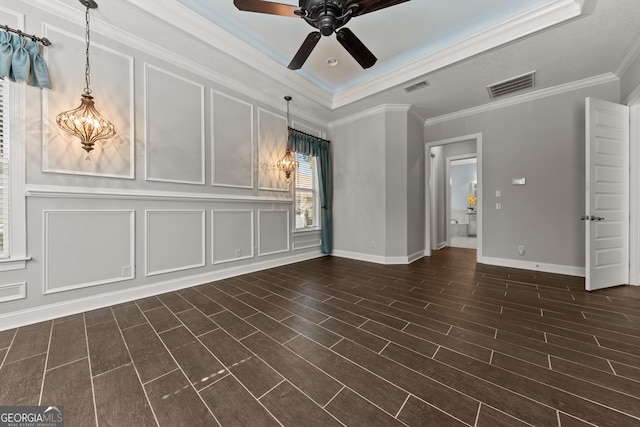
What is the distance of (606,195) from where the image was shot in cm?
295

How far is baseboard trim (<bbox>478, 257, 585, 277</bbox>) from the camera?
3.49 m

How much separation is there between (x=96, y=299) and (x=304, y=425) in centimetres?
255

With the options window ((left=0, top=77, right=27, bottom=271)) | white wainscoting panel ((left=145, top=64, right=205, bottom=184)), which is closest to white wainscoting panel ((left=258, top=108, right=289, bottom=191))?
white wainscoting panel ((left=145, top=64, right=205, bottom=184))

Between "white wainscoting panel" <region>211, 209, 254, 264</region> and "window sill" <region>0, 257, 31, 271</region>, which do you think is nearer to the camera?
"window sill" <region>0, 257, 31, 271</region>

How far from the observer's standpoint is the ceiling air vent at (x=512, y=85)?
3363 millimetres

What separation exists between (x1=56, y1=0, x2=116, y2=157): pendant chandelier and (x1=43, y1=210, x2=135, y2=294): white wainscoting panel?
2.27 feet

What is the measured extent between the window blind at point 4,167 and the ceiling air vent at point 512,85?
5590 millimetres

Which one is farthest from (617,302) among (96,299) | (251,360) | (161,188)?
(96,299)

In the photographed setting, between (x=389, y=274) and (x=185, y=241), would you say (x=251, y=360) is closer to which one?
(x=185, y=241)

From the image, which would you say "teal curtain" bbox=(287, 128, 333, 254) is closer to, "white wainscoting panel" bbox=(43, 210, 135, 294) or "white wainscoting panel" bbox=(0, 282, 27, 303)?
"white wainscoting panel" bbox=(43, 210, 135, 294)

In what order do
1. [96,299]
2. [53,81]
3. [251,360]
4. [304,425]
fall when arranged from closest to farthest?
[304,425] → [251,360] → [53,81] → [96,299]

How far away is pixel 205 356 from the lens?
162 cm

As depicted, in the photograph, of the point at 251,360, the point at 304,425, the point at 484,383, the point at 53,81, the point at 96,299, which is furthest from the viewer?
the point at 96,299

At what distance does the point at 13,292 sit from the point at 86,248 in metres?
0.55
